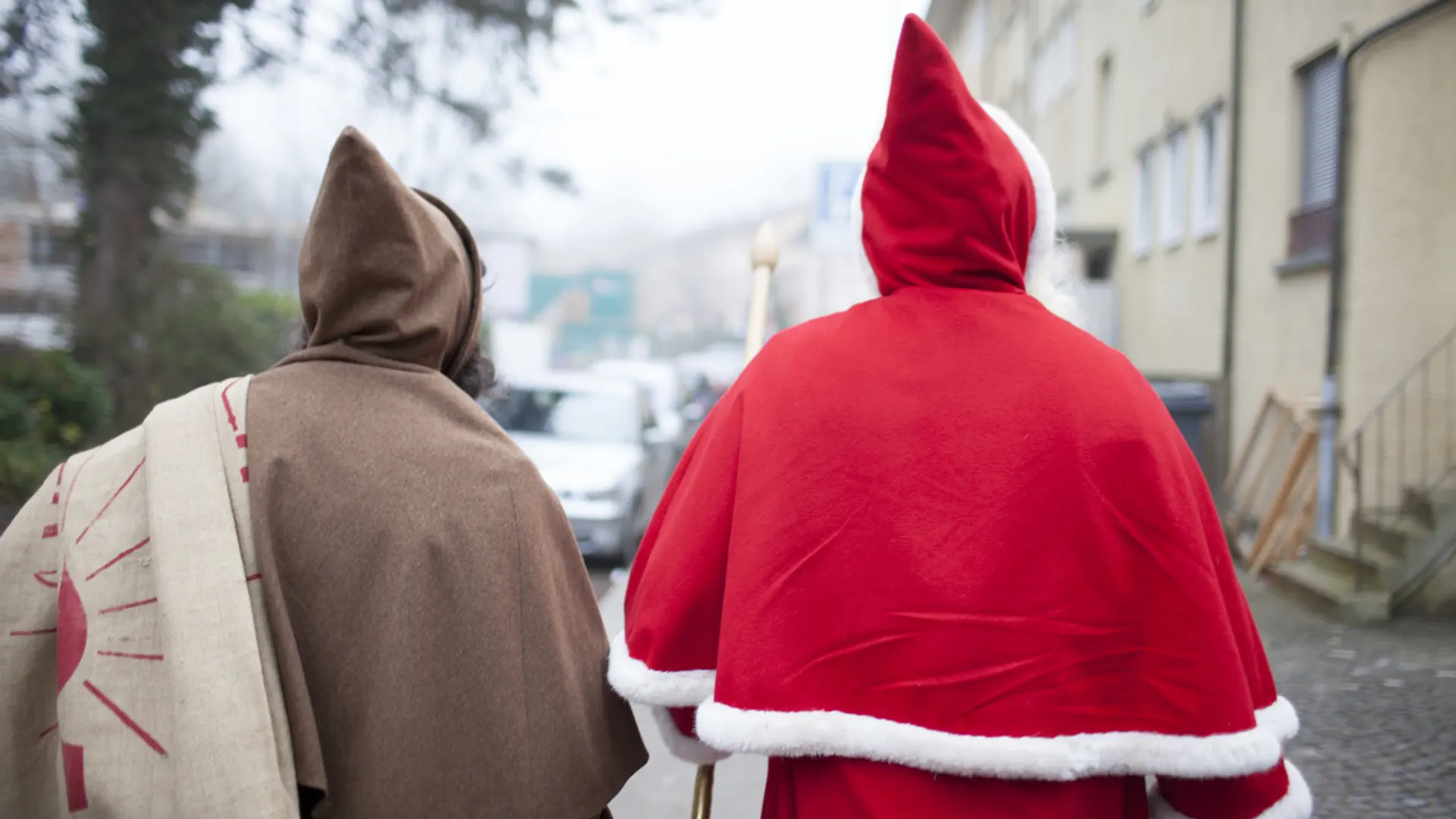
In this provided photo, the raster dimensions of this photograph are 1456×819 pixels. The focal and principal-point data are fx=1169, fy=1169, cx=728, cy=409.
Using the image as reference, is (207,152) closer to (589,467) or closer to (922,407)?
(589,467)

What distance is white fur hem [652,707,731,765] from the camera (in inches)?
84.6

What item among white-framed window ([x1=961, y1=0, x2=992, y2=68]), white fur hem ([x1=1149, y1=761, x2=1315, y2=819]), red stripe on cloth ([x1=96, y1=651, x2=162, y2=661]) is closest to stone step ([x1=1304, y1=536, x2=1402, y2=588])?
white fur hem ([x1=1149, y1=761, x2=1315, y2=819])

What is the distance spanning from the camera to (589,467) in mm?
9266

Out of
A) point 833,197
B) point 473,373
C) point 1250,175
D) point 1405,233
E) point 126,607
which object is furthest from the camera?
point 833,197

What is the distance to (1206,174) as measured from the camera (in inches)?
424

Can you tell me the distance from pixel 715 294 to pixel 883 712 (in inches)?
3686

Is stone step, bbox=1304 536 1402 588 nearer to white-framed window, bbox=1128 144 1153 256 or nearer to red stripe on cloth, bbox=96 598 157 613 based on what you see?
red stripe on cloth, bbox=96 598 157 613

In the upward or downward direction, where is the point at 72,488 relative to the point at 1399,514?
upward

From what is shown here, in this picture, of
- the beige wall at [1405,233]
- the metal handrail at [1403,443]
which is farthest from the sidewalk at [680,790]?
the beige wall at [1405,233]

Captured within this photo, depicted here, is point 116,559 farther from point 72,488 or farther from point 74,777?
point 74,777

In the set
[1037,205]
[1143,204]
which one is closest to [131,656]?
[1037,205]

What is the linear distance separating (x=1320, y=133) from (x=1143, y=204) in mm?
4841

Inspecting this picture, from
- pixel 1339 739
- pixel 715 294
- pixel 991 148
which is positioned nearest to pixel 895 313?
pixel 991 148

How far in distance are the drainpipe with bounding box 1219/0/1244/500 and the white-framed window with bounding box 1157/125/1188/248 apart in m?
1.69
